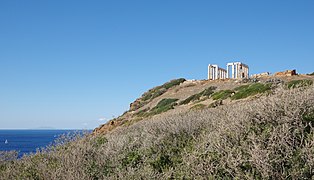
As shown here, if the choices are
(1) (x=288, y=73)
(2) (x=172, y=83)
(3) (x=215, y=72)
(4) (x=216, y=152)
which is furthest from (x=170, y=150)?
(2) (x=172, y=83)

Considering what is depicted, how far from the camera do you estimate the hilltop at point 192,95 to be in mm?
27328

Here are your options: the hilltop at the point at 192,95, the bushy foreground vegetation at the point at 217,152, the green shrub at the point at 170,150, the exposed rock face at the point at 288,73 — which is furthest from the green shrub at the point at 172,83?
the green shrub at the point at 170,150

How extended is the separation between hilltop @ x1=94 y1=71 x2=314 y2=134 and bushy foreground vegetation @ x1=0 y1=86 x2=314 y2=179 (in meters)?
17.7

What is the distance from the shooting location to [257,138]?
481 cm

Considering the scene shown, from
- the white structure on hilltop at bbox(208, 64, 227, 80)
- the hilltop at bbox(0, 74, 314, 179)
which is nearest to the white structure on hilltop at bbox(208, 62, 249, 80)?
the white structure on hilltop at bbox(208, 64, 227, 80)

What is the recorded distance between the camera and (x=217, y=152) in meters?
5.16

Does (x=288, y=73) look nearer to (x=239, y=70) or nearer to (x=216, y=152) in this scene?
(x=239, y=70)

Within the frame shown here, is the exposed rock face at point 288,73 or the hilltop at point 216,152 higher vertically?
the exposed rock face at point 288,73

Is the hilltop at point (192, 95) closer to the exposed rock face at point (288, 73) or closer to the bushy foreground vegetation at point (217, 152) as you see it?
the exposed rock face at point (288, 73)

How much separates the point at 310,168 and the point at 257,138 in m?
0.76

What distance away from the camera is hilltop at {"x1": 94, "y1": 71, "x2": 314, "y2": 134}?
27.3 meters

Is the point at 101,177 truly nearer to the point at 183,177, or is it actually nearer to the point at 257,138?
the point at 183,177

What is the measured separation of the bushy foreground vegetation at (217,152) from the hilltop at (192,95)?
1770 centimetres

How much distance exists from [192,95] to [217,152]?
107ft
